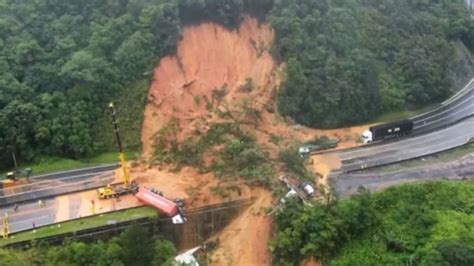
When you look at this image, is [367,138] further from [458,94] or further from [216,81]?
[458,94]

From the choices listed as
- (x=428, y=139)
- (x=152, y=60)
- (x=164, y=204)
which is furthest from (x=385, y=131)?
(x=164, y=204)

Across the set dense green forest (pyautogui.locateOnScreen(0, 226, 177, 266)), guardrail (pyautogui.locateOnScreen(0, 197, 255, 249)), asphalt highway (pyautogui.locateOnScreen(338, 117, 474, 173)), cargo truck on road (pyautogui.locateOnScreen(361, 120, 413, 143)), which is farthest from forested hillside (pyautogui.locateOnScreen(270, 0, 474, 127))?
dense green forest (pyautogui.locateOnScreen(0, 226, 177, 266))

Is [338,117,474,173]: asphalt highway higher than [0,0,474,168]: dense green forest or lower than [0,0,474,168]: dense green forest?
Result: lower

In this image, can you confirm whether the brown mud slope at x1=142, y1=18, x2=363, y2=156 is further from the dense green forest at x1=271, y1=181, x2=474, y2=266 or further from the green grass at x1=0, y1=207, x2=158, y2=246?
the dense green forest at x1=271, y1=181, x2=474, y2=266

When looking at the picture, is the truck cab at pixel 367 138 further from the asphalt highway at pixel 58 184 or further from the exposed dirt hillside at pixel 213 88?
the asphalt highway at pixel 58 184

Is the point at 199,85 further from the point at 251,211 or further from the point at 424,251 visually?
the point at 424,251

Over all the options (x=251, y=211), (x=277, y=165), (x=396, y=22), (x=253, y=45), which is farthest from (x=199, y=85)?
(x=396, y=22)
